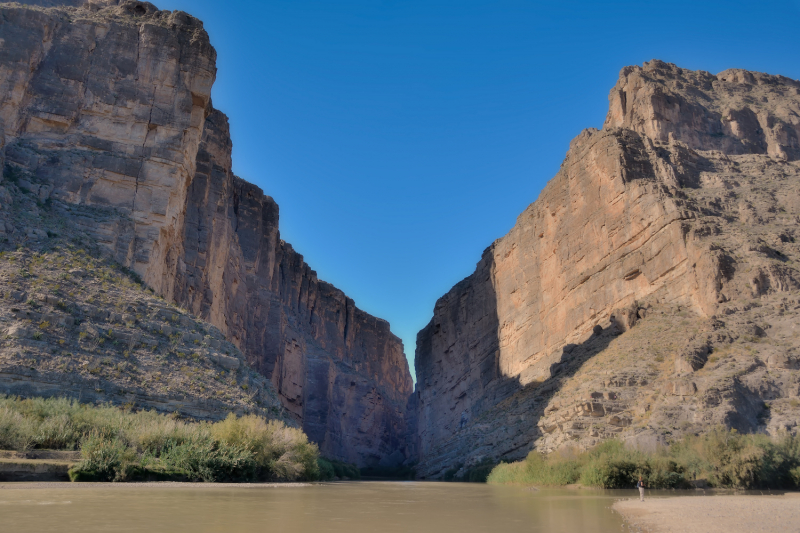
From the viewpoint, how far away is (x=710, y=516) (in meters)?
10.8

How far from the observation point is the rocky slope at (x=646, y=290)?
26469 mm

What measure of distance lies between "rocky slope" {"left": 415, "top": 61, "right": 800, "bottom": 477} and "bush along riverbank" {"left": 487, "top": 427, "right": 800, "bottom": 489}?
6.32 feet

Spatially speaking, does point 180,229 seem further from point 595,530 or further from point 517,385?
point 595,530

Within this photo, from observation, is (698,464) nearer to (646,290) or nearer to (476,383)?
(646,290)

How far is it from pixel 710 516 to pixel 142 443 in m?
15.0

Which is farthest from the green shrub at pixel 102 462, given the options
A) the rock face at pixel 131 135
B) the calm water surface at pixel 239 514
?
the rock face at pixel 131 135

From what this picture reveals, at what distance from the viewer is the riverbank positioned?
8.98 meters

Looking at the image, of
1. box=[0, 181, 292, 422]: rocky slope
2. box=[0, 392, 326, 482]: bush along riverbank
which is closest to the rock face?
box=[0, 181, 292, 422]: rocky slope

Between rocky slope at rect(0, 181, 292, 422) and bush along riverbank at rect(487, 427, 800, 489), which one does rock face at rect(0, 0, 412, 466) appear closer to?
rocky slope at rect(0, 181, 292, 422)

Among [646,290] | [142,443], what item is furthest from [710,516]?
[646,290]

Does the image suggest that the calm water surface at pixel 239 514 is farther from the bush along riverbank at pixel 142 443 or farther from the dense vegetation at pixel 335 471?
the dense vegetation at pixel 335 471

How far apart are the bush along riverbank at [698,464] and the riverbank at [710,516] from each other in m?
5.85

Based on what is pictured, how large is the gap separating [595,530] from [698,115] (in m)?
57.0

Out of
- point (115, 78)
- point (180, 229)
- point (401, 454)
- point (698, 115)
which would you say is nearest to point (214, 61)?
point (115, 78)
